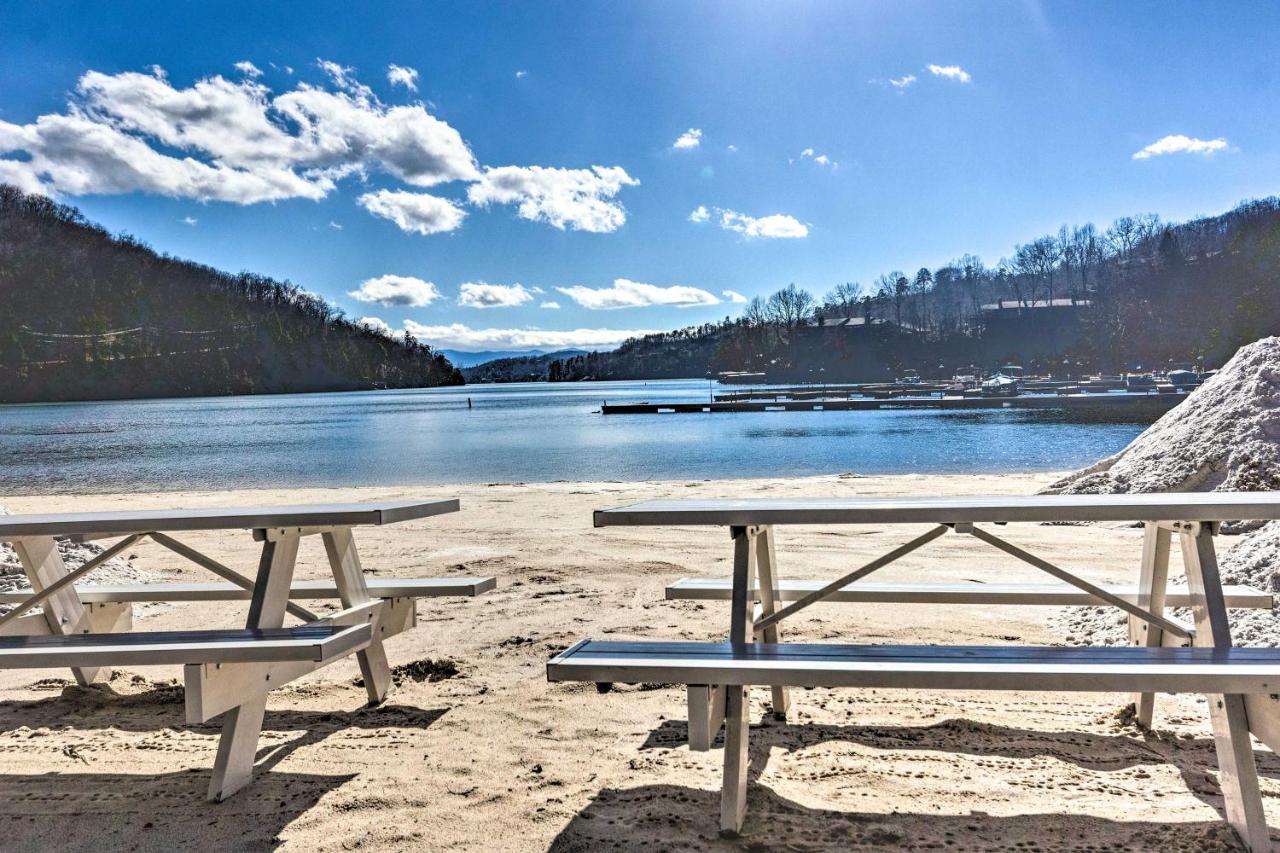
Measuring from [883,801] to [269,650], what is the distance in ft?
6.66

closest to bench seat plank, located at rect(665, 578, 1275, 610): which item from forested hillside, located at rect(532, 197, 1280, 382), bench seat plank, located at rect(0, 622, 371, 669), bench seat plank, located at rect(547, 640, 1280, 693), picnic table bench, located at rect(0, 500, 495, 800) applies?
bench seat plank, located at rect(547, 640, 1280, 693)

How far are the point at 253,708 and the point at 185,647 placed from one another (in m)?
0.40

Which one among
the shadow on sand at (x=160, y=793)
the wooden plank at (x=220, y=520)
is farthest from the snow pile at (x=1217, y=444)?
the shadow on sand at (x=160, y=793)

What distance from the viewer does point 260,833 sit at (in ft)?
7.75

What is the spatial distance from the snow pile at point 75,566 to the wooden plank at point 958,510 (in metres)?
4.85

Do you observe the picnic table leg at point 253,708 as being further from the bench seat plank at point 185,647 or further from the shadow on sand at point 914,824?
the shadow on sand at point 914,824

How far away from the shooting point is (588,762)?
2.78m

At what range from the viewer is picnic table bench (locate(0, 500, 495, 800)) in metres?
2.46

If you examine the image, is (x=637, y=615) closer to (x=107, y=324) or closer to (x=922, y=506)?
(x=922, y=506)

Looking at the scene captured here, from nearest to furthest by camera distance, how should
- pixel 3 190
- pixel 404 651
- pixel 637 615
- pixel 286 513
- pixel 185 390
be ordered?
pixel 286 513 → pixel 404 651 → pixel 637 615 → pixel 185 390 → pixel 3 190

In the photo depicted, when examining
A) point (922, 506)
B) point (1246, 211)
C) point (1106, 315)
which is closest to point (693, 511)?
point (922, 506)

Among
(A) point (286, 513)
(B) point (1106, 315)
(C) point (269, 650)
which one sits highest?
(B) point (1106, 315)

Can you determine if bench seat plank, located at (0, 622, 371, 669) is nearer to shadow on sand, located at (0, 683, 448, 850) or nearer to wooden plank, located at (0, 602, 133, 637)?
shadow on sand, located at (0, 683, 448, 850)

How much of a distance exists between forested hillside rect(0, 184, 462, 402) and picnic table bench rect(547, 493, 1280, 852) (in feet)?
565
